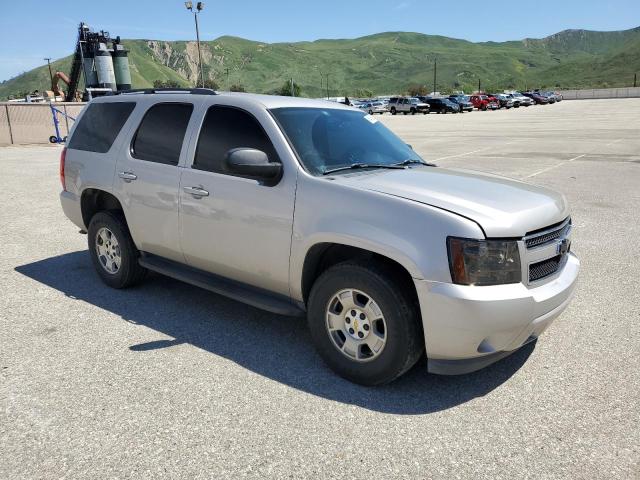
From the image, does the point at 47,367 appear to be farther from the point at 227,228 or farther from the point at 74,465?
the point at 227,228

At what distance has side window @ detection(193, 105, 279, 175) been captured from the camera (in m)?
3.96

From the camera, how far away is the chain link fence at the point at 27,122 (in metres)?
23.6

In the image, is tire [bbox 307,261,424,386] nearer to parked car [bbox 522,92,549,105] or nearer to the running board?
the running board

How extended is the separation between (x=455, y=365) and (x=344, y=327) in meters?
0.74

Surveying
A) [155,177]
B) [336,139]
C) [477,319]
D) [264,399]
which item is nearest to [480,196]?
[477,319]

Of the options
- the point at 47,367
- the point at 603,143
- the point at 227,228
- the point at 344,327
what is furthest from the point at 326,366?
the point at 603,143

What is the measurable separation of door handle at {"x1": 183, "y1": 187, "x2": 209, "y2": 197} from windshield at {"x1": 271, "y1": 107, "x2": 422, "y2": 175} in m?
0.80

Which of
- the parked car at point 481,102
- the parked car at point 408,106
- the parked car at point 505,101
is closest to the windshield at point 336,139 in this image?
the parked car at point 408,106

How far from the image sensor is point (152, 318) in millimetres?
4527

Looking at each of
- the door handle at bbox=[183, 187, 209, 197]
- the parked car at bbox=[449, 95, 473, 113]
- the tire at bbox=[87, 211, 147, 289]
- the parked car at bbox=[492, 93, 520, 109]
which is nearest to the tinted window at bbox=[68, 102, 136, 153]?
the tire at bbox=[87, 211, 147, 289]

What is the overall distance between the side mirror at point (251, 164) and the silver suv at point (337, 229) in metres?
0.01

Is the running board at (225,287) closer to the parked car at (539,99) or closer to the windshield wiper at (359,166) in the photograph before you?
the windshield wiper at (359,166)

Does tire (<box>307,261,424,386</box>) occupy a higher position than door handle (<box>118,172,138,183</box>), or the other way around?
door handle (<box>118,172,138,183</box>)

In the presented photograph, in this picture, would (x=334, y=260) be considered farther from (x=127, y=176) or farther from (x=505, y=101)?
(x=505, y=101)
